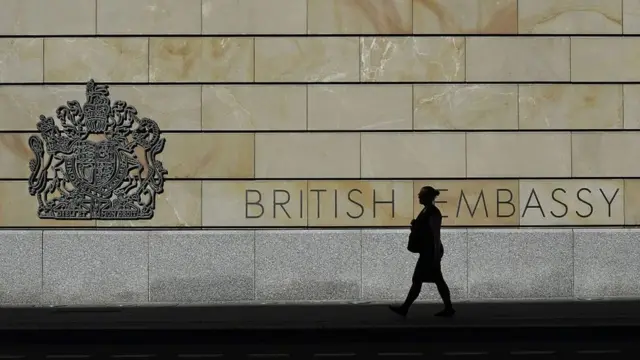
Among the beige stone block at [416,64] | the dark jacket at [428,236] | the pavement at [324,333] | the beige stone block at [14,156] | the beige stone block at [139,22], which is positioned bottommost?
the pavement at [324,333]

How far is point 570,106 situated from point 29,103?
8029 mm

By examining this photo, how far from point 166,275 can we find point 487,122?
5.27m

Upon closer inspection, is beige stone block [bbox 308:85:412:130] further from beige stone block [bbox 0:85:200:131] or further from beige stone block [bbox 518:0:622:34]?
beige stone block [bbox 518:0:622:34]

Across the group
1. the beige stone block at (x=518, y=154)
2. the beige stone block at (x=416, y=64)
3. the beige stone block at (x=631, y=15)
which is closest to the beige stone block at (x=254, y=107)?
the beige stone block at (x=416, y=64)

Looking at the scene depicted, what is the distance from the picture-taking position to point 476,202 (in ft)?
53.9

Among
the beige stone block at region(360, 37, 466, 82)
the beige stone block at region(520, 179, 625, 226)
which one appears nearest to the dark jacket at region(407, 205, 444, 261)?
the beige stone block at region(520, 179, 625, 226)

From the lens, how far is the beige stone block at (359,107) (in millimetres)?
16344

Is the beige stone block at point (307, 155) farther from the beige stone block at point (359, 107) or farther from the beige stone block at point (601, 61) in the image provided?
the beige stone block at point (601, 61)

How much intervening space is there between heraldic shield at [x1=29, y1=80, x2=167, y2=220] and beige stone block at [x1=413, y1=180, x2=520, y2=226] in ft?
→ 13.3

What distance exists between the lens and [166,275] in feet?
53.5

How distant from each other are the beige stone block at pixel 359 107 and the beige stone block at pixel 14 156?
4.23 metres

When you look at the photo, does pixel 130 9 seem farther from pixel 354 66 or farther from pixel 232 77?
pixel 354 66

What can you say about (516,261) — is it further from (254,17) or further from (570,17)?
(254,17)

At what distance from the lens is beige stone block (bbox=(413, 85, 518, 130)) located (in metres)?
16.4
